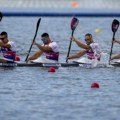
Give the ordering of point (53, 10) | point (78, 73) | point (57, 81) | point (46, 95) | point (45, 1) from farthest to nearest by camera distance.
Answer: point (45, 1)
point (53, 10)
point (78, 73)
point (57, 81)
point (46, 95)

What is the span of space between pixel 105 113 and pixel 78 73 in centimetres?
830

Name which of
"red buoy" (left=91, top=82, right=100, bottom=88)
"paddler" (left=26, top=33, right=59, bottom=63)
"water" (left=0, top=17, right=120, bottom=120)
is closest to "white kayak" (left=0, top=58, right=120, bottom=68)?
"paddler" (left=26, top=33, right=59, bottom=63)

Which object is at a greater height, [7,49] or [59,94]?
[7,49]

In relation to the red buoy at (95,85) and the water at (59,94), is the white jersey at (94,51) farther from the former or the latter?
Answer: the red buoy at (95,85)

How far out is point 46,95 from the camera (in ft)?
87.5

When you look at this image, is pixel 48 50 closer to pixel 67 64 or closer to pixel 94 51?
pixel 67 64

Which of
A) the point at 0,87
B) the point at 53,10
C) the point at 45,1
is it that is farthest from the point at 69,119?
the point at 45,1

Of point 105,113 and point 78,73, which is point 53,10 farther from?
point 105,113

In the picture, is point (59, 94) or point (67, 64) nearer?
point (59, 94)

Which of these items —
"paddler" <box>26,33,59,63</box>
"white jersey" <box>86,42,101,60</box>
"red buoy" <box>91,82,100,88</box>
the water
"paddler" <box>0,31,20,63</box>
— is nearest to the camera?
the water

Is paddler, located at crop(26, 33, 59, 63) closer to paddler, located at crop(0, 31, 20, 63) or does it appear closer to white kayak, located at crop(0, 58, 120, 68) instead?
white kayak, located at crop(0, 58, 120, 68)

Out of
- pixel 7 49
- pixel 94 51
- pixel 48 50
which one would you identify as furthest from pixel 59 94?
pixel 94 51

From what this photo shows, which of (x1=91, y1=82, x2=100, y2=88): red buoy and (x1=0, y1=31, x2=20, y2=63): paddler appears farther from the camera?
(x1=0, y1=31, x2=20, y2=63): paddler

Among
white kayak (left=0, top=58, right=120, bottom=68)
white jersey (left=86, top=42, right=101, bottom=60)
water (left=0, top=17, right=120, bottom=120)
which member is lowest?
water (left=0, top=17, right=120, bottom=120)
